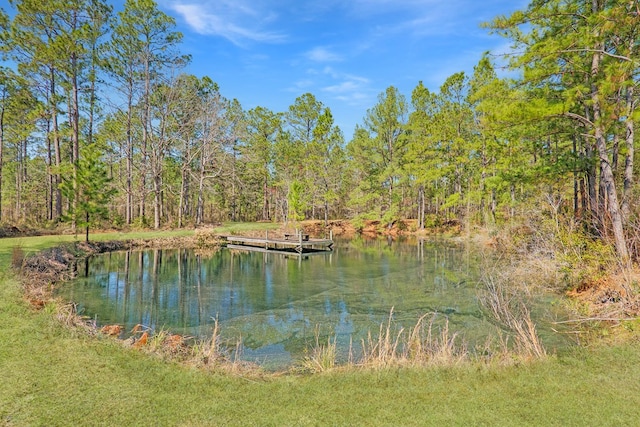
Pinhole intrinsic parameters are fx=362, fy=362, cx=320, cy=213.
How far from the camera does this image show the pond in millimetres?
8891

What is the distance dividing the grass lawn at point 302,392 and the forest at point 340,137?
6.33 meters

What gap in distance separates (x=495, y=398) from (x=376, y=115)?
115ft

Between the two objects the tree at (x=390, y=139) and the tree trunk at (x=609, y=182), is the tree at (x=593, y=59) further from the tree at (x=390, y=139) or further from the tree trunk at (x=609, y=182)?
the tree at (x=390, y=139)

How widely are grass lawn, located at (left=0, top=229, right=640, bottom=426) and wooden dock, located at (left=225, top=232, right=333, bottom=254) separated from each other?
18.8 m

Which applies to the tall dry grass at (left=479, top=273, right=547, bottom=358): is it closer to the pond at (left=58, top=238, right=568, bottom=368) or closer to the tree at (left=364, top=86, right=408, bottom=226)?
the pond at (left=58, top=238, right=568, bottom=368)

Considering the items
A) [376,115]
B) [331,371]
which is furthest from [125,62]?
[331,371]

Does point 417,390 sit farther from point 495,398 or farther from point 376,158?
point 376,158

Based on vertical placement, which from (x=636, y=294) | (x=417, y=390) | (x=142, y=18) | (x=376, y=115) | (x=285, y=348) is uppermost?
(x=142, y=18)

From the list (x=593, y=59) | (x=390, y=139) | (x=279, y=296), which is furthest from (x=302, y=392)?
(x=390, y=139)

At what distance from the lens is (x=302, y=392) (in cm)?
492

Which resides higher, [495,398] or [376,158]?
[376,158]

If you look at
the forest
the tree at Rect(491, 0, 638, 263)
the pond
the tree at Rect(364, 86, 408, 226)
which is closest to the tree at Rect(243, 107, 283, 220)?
the forest

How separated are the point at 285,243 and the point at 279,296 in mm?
12821

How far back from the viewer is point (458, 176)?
33094mm
